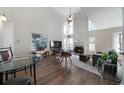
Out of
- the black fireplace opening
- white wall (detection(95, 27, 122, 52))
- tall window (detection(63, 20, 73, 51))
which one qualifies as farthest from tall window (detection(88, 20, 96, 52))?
tall window (detection(63, 20, 73, 51))

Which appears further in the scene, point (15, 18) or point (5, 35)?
point (15, 18)

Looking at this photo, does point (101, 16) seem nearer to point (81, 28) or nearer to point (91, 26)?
point (91, 26)

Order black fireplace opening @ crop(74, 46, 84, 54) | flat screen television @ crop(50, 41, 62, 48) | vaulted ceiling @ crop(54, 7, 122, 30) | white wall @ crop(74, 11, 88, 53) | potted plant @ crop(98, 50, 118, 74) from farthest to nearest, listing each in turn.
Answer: flat screen television @ crop(50, 41, 62, 48) < black fireplace opening @ crop(74, 46, 84, 54) < white wall @ crop(74, 11, 88, 53) < potted plant @ crop(98, 50, 118, 74) < vaulted ceiling @ crop(54, 7, 122, 30)

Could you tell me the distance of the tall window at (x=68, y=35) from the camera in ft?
10.1

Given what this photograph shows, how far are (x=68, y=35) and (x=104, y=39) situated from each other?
99 centimetres

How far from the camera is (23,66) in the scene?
2086 millimetres

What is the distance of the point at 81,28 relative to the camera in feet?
9.80

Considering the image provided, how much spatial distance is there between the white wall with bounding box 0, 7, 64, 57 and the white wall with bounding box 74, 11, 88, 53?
0.90 m

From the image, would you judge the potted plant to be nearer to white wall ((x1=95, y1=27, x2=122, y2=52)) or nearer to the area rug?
white wall ((x1=95, y1=27, x2=122, y2=52))

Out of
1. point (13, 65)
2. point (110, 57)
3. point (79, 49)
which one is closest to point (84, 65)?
point (79, 49)

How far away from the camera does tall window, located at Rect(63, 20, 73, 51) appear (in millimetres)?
3092

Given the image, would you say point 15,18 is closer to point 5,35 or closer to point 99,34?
point 5,35
